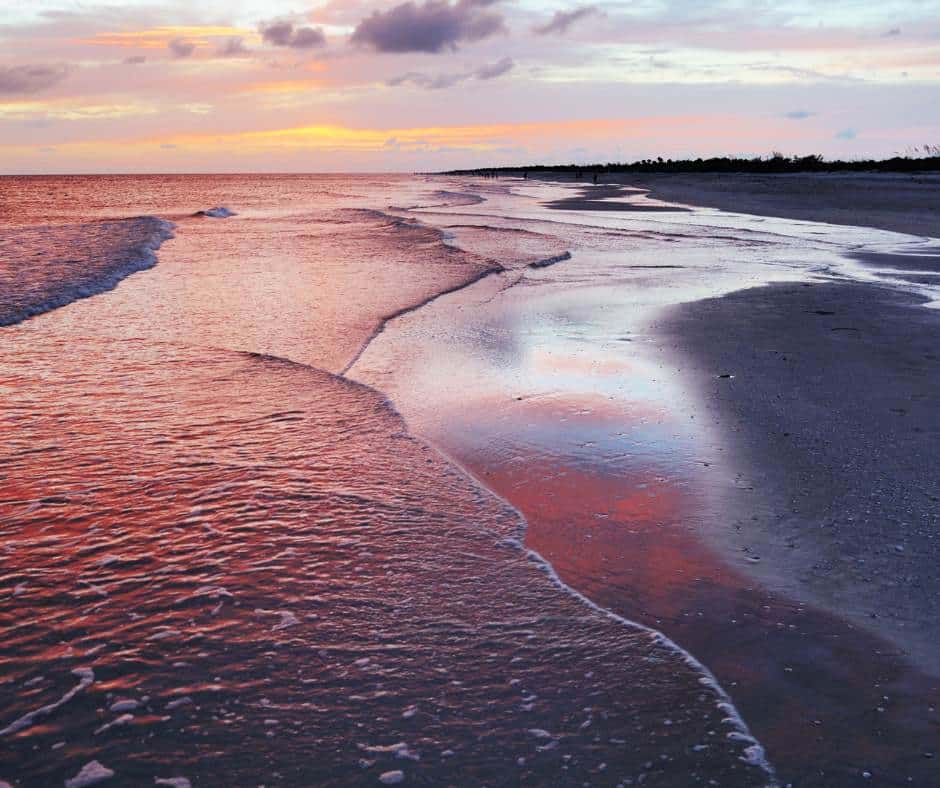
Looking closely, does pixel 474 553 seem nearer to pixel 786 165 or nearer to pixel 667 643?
pixel 667 643

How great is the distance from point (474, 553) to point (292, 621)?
1.06m

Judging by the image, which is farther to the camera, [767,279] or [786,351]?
[767,279]

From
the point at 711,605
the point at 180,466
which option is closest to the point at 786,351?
the point at 711,605

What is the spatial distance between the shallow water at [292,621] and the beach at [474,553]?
0.7 inches

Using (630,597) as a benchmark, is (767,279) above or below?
above

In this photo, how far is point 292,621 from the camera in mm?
3512

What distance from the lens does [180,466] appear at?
5.38 m

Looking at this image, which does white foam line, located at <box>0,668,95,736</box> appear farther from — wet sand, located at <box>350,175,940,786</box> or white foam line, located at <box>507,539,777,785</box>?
wet sand, located at <box>350,175,940,786</box>

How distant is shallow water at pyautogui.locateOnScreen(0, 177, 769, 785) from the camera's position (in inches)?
107

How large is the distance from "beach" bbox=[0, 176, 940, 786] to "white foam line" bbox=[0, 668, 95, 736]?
0.02 meters

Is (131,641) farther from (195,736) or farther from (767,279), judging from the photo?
(767,279)

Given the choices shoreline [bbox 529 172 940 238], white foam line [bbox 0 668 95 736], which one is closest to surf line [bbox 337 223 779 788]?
white foam line [bbox 0 668 95 736]

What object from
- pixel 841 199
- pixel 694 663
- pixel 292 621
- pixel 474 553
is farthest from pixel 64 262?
pixel 841 199

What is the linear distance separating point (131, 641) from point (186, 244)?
22.6 meters
